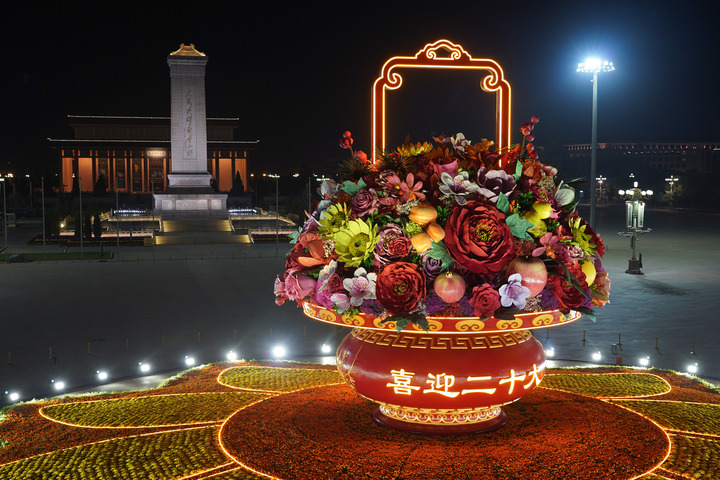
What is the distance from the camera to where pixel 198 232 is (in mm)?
43375

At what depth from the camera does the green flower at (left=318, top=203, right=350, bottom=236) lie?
4938mm

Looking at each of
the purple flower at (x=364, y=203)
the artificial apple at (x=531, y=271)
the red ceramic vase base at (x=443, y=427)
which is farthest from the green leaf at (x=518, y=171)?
the red ceramic vase base at (x=443, y=427)

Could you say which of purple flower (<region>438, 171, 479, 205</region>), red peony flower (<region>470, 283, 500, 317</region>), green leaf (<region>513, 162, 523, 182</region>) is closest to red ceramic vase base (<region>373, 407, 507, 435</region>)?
red peony flower (<region>470, 283, 500, 317</region>)

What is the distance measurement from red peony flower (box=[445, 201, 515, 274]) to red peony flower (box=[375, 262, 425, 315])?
0.92 ft

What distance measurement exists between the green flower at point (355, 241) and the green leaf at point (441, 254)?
1.23 feet

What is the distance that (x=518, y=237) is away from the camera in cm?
466

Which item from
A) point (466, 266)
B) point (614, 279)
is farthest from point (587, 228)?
point (614, 279)

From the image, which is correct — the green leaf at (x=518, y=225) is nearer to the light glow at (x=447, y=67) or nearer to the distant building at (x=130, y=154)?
the light glow at (x=447, y=67)

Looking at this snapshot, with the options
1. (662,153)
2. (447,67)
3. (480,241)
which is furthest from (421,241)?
(662,153)

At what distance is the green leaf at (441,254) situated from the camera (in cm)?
460

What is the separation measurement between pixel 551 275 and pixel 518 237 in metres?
0.35

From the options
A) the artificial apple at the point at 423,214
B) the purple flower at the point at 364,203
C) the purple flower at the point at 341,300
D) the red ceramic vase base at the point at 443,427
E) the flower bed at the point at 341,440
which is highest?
the purple flower at the point at 364,203

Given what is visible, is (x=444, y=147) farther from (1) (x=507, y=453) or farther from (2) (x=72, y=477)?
(2) (x=72, y=477)

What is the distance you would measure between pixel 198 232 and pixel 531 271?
132 ft
